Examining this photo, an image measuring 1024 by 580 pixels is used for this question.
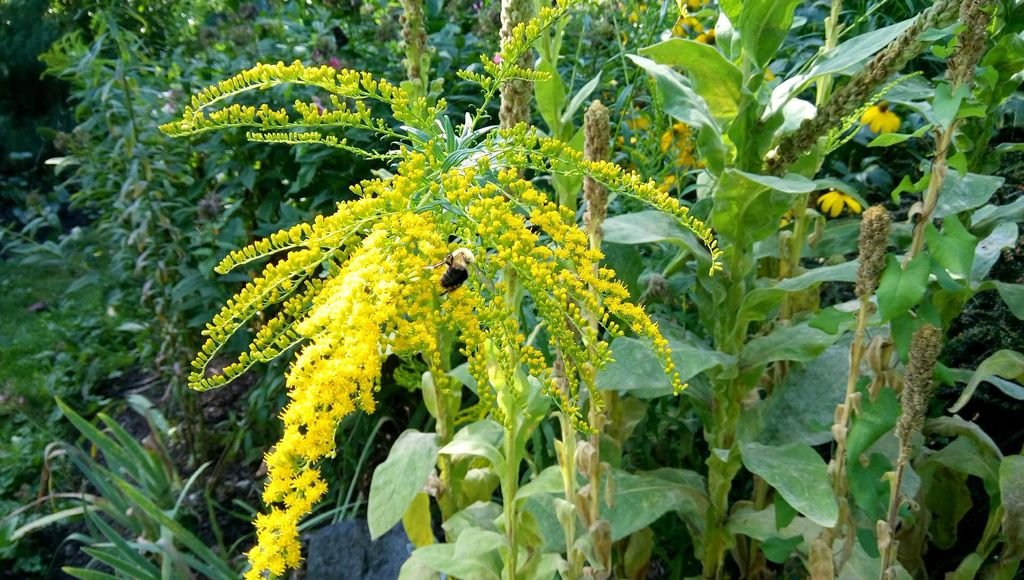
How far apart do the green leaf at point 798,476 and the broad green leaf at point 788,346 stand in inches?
6.1

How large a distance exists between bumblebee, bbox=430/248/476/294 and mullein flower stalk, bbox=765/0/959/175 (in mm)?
637

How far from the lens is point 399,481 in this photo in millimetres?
1362

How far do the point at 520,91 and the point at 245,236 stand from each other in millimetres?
1602

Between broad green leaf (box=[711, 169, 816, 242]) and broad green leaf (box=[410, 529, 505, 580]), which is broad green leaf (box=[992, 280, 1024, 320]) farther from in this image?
broad green leaf (box=[410, 529, 505, 580])

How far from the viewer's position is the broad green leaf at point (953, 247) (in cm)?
110

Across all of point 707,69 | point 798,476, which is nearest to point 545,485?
point 798,476

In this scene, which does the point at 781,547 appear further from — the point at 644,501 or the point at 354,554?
the point at 354,554

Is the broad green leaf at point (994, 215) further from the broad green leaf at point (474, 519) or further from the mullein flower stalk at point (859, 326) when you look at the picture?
the broad green leaf at point (474, 519)

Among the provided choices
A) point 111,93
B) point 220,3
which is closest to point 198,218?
A: point 111,93

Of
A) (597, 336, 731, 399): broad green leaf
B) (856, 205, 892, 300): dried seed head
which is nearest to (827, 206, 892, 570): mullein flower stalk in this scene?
(856, 205, 892, 300): dried seed head

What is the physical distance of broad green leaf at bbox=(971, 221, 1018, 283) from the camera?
53.4 inches

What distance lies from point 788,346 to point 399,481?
0.75m

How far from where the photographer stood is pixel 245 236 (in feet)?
8.10

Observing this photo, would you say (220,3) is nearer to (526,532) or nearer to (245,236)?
(245,236)
